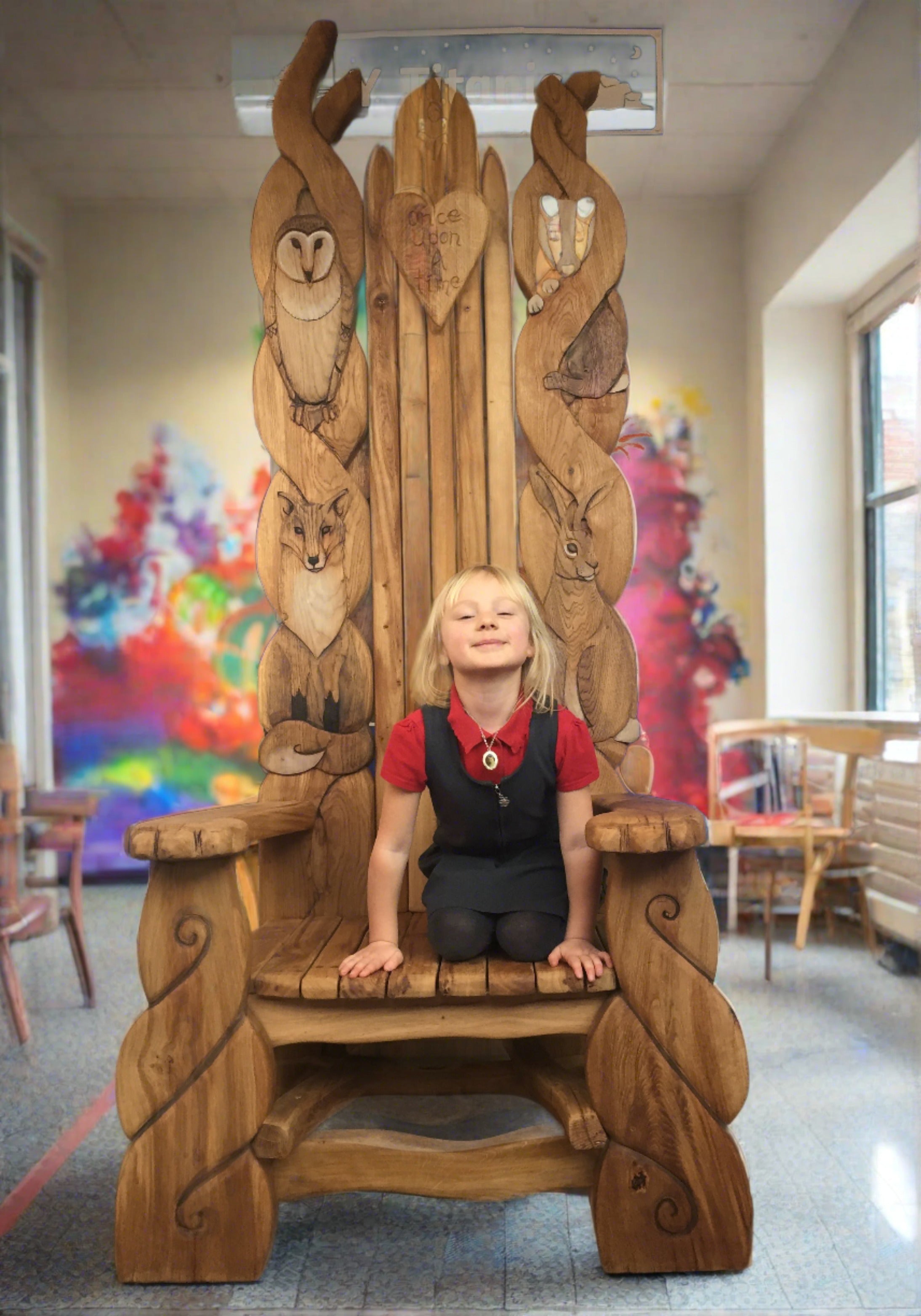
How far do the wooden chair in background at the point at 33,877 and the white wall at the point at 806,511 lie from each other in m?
2.45

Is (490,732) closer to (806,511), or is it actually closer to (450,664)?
(450,664)

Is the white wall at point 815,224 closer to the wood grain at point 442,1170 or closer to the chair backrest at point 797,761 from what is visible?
the chair backrest at point 797,761

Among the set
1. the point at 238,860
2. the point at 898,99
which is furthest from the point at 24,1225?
the point at 898,99

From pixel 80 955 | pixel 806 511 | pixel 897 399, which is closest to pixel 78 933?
pixel 80 955

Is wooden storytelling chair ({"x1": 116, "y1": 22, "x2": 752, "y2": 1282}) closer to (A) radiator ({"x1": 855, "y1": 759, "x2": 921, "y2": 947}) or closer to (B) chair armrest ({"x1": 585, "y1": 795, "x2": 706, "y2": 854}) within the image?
(B) chair armrest ({"x1": 585, "y1": 795, "x2": 706, "y2": 854})

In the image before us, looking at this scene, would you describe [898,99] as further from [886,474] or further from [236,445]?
[236,445]

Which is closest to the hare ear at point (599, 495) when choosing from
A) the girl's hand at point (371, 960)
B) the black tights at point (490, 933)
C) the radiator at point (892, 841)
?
the black tights at point (490, 933)

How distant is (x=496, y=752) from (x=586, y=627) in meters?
0.34

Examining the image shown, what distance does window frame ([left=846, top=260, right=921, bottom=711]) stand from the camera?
3.66 m

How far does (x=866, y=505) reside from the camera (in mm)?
3766

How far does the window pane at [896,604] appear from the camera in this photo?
3.56m

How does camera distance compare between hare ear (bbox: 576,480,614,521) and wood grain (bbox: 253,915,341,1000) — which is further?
hare ear (bbox: 576,480,614,521)

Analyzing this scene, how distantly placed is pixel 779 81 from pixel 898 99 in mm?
412

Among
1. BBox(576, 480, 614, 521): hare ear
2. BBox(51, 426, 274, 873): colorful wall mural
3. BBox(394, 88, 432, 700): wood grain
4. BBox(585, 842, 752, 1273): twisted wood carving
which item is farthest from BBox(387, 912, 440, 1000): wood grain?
BBox(51, 426, 274, 873): colorful wall mural
